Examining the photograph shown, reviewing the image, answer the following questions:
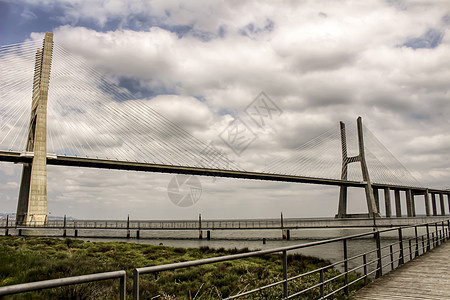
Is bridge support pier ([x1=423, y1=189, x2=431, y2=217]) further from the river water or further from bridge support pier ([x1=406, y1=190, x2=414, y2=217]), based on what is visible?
the river water

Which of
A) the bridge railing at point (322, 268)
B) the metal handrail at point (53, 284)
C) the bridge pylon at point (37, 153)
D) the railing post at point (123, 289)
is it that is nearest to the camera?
the metal handrail at point (53, 284)

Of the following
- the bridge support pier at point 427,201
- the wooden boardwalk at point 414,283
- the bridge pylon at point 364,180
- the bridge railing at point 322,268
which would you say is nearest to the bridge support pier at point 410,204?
the bridge support pier at point 427,201

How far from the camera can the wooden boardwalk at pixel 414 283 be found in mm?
6930

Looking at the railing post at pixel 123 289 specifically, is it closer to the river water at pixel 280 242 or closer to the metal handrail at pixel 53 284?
the metal handrail at pixel 53 284

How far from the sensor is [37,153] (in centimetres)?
4550

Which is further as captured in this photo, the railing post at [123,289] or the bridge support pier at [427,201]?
the bridge support pier at [427,201]

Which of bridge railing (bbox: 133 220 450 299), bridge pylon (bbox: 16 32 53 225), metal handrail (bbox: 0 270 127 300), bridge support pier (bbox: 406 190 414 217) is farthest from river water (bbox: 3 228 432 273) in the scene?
bridge support pier (bbox: 406 190 414 217)

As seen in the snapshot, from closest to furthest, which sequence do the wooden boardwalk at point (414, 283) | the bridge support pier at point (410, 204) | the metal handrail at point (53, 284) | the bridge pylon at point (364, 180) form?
1. the metal handrail at point (53, 284)
2. the wooden boardwalk at point (414, 283)
3. the bridge pylon at point (364, 180)
4. the bridge support pier at point (410, 204)

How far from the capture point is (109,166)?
46.5m

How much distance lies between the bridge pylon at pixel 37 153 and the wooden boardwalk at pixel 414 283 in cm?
4491

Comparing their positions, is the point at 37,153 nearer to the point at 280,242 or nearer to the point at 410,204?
the point at 280,242

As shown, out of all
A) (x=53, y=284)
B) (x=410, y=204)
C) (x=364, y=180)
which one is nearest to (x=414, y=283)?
(x=53, y=284)

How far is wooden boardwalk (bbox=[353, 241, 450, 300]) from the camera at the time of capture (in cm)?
693

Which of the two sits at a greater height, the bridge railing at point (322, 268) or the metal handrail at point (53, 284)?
the metal handrail at point (53, 284)
